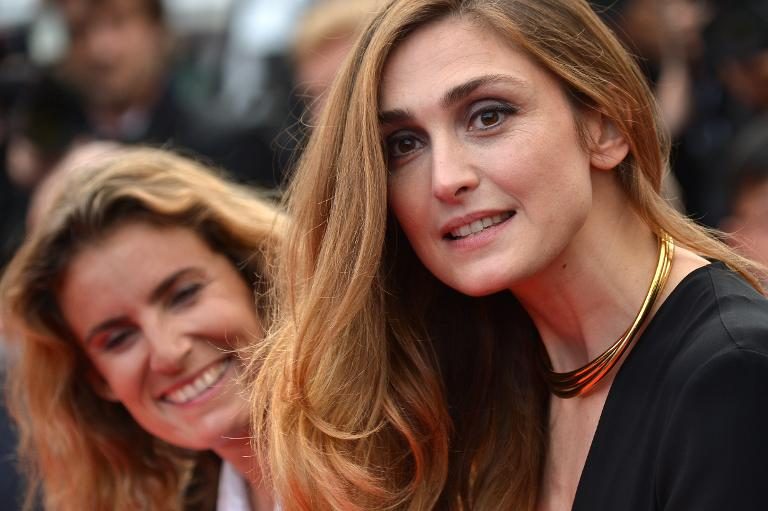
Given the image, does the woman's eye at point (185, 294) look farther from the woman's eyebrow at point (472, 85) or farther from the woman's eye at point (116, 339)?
the woman's eyebrow at point (472, 85)

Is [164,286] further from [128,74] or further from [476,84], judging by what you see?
[128,74]

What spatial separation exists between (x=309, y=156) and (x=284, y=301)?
13.2 inches

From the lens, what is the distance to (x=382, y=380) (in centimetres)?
250

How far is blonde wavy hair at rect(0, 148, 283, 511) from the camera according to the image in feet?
9.82

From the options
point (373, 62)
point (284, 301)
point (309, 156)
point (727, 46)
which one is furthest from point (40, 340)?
point (727, 46)

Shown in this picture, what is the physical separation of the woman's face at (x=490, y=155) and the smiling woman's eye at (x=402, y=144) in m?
0.03

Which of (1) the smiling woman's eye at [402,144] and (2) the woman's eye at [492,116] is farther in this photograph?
(1) the smiling woman's eye at [402,144]

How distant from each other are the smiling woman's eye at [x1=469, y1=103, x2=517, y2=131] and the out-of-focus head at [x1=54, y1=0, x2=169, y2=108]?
2974 mm

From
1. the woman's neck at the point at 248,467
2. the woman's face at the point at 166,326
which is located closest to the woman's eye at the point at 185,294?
the woman's face at the point at 166,326

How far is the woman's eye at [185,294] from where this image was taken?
2.93m

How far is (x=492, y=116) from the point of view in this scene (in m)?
2.23

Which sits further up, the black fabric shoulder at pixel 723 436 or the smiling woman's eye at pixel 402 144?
the smiling woman's eye at pixel 402 144

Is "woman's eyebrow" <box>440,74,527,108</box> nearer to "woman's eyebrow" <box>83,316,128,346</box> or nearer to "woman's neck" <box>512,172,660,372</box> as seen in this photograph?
"woman's neck" <box>512,172,660,372</box>

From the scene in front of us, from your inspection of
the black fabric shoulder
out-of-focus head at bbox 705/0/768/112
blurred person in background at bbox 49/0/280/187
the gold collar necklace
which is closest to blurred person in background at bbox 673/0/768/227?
out-of-focus head at bbox 705/0/768/112
